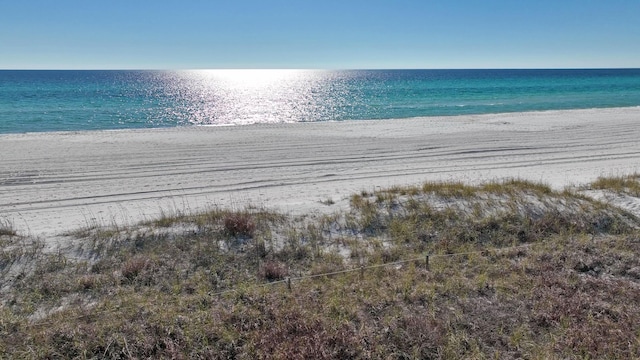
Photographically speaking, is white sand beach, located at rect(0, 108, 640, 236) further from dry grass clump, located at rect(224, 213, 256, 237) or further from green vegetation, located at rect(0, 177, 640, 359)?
green vegetation, located at rect(0, 177, 640, 359)

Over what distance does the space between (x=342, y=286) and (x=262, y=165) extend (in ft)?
31.7

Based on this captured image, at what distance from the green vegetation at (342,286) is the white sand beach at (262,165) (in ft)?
5.92

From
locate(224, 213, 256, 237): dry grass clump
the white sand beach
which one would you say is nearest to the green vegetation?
locate(224, 213, 256, 237): dry grass clump

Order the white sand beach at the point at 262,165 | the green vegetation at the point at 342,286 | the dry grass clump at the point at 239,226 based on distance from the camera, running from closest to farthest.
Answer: the green vegetation at the point at 342,286 → the dry grass clump at the point at 239,226 → the white sand beach at the point at 262,165

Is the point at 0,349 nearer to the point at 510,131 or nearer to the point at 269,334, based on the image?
the point at 269,334

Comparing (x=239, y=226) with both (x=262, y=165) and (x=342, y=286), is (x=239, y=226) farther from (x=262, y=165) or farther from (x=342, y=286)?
(x=262, y=165)

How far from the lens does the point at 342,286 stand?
17.9 feet

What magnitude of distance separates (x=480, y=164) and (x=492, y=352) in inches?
450

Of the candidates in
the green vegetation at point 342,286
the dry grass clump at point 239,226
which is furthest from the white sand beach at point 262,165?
the green vegetation at point 342,286

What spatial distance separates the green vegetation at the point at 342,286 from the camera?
432 cm

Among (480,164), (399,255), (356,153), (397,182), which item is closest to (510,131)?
(480,164)

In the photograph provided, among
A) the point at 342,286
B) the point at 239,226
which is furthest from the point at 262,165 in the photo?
the point at 342,286

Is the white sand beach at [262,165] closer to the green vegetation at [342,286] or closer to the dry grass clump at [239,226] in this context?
the dry grass clump at [239,226]

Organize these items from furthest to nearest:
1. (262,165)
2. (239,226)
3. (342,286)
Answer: (262,165) < (239,226) < (342,286)
